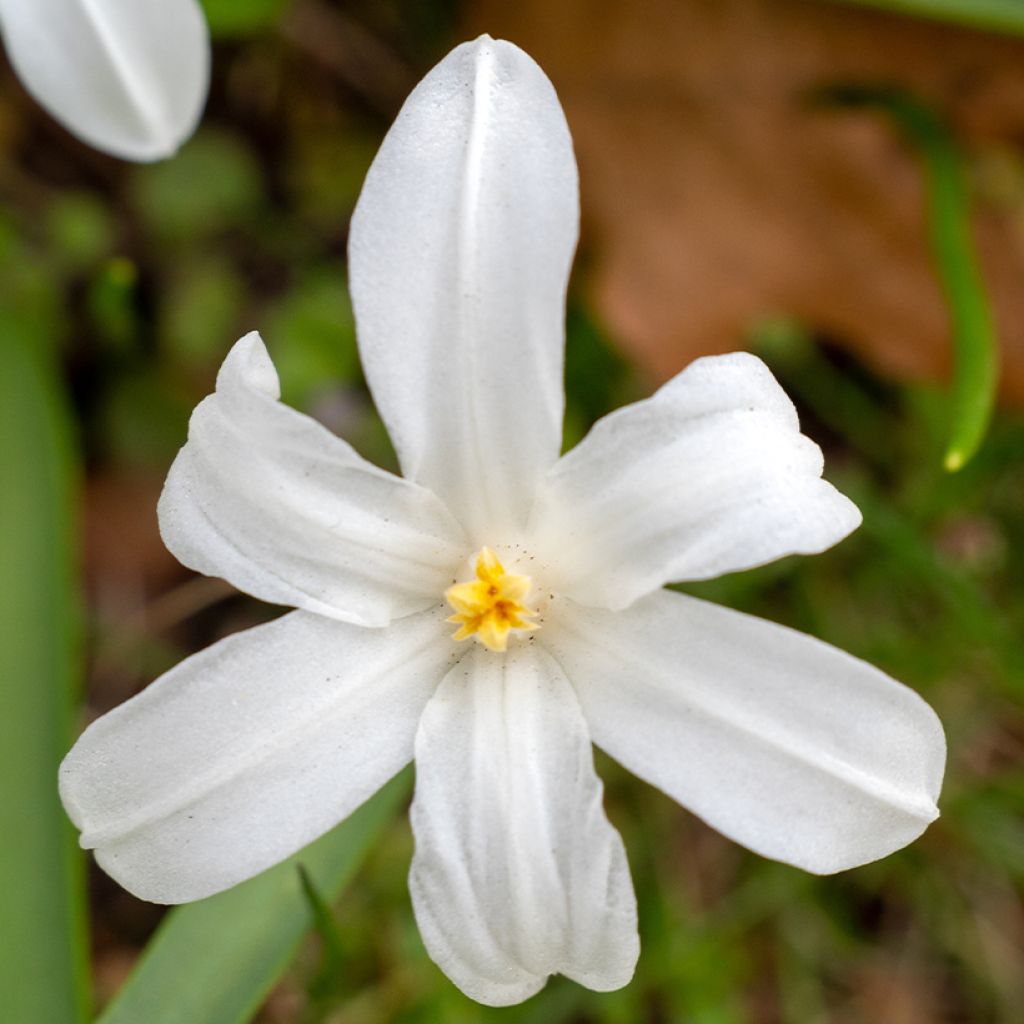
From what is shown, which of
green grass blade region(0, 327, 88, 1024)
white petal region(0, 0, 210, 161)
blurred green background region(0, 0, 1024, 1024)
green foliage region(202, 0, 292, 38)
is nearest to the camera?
green grass blade region(0, 327, 88, 1024)

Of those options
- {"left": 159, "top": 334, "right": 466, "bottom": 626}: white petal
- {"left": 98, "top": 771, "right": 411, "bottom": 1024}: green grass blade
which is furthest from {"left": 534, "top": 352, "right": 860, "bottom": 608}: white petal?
{"left": 98, "top": 771, "right": 411, "bottom": 1024}: green grass blade

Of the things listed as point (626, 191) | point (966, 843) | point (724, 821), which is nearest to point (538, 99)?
point (724, 821)

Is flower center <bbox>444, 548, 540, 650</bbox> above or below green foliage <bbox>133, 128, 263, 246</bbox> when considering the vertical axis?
above

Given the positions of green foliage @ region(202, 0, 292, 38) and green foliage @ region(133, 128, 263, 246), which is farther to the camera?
green foliage @ region(133, 128, 263, 246)

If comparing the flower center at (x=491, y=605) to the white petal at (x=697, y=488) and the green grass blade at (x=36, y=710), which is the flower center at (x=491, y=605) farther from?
the green grass blade at (x=36, y=710)

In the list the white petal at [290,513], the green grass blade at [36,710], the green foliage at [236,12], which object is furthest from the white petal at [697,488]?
the green foliage at [236,12]

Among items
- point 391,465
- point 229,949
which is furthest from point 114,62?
point 229,949

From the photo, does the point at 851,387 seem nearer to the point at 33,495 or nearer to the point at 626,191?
the point at 626,191

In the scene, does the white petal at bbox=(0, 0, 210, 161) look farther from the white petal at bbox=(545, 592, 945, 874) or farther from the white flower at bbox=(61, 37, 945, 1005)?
the white petal at bbox=(545, 592, 945, 874)
